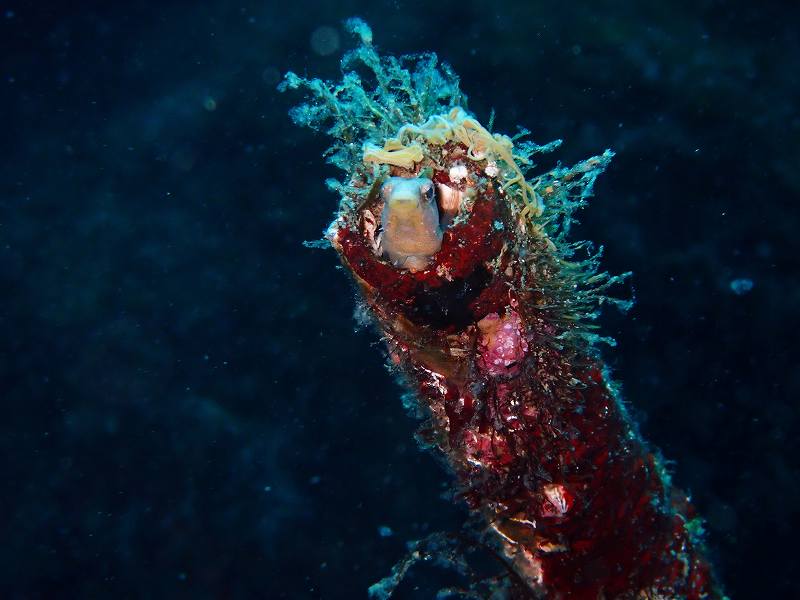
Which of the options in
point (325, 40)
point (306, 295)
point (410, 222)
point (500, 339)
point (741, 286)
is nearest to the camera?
point (410, 222)

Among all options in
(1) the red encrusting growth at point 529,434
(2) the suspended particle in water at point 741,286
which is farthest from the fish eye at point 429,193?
(2) the suspended particle in water at point 741,286

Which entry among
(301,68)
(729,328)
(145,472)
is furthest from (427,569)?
(301,68)

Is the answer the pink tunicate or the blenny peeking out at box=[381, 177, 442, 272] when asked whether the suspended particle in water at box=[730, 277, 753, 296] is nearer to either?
the pink tunicate

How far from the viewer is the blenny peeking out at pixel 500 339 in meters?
2.22

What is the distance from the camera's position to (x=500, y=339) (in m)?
2.52

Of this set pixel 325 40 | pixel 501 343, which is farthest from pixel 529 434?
pixel 325 40

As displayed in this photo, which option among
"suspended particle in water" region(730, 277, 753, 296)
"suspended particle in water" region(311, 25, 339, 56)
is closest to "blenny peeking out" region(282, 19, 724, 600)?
"suspended particle in water" region(730, 277, 753, 296)

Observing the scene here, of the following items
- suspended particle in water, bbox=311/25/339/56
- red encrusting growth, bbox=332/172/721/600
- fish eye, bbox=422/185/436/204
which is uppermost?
suspended particle in water, bbox=311/25/339/56

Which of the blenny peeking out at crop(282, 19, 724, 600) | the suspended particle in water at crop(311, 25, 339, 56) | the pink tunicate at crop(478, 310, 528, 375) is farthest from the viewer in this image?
the suspended particle in water at crop(311, 25, 339, 56)

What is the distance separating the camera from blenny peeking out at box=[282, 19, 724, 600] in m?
2.22

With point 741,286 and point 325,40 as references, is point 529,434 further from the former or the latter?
point 325,40

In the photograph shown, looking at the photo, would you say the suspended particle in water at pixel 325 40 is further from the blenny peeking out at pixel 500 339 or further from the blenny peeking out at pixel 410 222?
the blenny peeking out at pixel 410 222

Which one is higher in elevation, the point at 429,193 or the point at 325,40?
the point at 325,40

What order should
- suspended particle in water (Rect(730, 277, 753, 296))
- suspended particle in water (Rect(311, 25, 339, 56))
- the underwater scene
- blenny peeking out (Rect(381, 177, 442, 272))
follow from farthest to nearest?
suspended particle in water (Rect(311, 25, 339, 56)) < the underwater scene < suspended particle in water (Rect(730, 277, 753, 296)) < blenny peeking out (Rect(381, 177, 442, 272))
